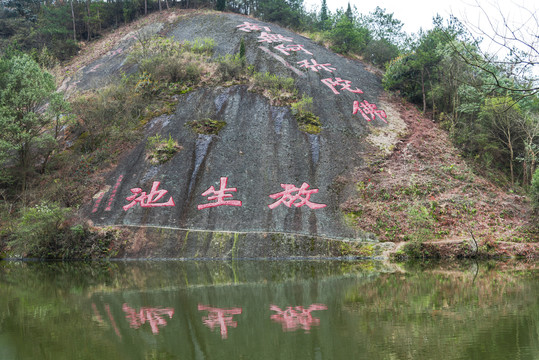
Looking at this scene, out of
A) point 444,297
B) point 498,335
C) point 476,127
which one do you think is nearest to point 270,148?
point 476,127

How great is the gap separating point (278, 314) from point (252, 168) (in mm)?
11165

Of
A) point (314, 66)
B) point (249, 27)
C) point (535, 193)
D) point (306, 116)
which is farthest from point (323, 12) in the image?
point (535, 193)

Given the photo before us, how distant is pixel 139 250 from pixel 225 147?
582cm

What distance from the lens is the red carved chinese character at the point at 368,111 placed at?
853 inches

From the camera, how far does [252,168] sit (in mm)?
17828

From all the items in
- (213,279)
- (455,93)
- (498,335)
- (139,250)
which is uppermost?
(455,93)

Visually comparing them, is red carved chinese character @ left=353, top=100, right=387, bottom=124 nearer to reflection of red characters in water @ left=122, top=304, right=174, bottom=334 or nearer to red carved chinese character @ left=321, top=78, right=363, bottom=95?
red carved chinese character @ left=321, top=78, right=363, bottom=95

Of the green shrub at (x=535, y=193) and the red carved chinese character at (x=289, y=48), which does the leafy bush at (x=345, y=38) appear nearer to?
the red carved chinese character at (x=289, y=48)

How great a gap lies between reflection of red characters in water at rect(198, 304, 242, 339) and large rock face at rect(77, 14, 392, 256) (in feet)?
25.8

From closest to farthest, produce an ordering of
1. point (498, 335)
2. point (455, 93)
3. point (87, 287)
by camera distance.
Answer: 1. point (498, 335)
2. point (87, 287)
3. point (455, 93)

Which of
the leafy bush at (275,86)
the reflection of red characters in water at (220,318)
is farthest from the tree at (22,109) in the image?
the reflection of red characters in water at (220,318)

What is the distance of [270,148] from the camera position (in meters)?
18.8

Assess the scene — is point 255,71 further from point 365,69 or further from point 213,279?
point 213,279

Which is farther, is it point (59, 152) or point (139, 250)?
point (59, 152)
